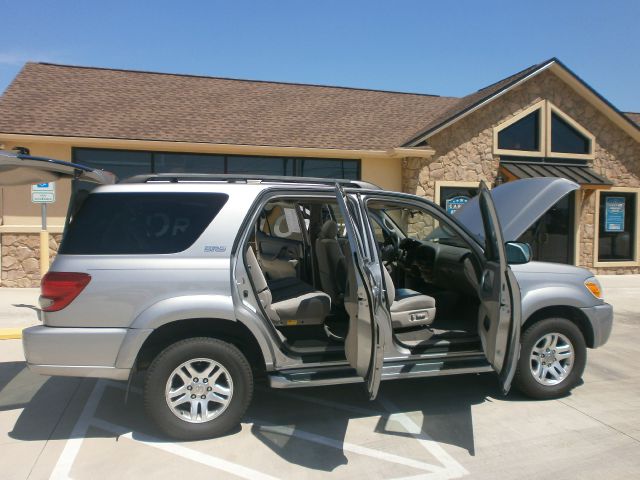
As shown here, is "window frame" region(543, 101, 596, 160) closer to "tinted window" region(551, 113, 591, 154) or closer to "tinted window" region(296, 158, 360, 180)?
"tinted window" region(551, 113, 591, 154)

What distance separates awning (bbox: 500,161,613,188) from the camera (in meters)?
12.3

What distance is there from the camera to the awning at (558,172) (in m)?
12.3

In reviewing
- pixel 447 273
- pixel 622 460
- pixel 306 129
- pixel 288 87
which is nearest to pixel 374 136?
pixel 306 129

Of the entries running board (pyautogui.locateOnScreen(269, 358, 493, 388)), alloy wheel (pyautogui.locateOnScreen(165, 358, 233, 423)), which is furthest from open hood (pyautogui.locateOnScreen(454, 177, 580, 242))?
alloy wheel (pyautogui.locateOnScreen(165, 358, 233, 423))

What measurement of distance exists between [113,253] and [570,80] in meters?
12.9

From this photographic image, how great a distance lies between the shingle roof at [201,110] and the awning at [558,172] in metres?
2.76

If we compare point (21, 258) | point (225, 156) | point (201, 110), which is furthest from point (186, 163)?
point (21, 258)

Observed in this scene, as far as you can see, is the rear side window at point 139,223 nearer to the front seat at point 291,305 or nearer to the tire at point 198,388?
the front seat at point 291,305

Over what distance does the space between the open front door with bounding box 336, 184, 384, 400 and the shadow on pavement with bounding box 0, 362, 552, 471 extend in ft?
2.15

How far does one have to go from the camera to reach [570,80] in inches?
509

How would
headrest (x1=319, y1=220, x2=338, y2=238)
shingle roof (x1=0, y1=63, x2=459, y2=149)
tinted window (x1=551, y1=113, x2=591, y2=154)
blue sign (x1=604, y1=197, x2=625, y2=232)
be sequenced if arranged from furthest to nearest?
blue sign (x1=604, y1=197, x2=625, y2=232), tinted window (x1=551, y1=113, x2=591, y2=154), shingle roof (x1=0, y1=63, x2=459, y2=149), headrest (x1=319, y1=220, x2=338, y2=238)

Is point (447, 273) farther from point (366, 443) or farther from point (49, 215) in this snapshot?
point (49, 215)

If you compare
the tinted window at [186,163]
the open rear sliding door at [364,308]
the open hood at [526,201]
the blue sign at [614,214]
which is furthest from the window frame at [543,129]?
the open rear sliding door at [364,308]

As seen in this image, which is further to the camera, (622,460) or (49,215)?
(49,215)
